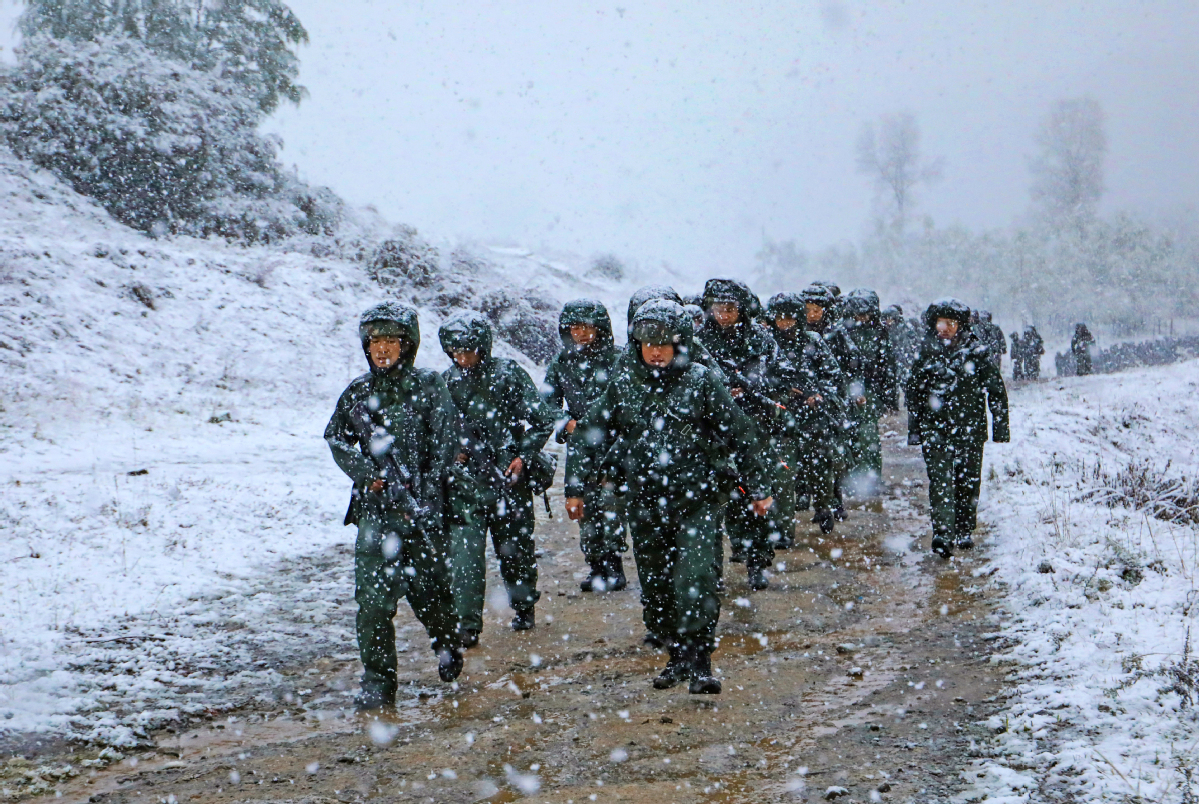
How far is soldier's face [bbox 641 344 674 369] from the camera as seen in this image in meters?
4.84

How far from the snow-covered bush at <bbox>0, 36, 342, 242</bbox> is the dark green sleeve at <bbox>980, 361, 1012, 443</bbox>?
2058 cm

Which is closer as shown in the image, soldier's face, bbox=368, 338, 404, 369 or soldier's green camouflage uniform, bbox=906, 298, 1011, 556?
soldier's face, bbox=368, 338, 404, 369

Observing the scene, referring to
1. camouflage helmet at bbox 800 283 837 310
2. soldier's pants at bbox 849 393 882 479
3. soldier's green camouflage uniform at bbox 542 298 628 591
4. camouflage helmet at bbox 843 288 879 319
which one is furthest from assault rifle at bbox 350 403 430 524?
camouflage helmet at bbox 843 288 879 319

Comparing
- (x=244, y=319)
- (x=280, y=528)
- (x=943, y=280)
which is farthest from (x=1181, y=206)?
(x=280, y=528)

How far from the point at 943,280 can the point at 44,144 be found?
6795cm

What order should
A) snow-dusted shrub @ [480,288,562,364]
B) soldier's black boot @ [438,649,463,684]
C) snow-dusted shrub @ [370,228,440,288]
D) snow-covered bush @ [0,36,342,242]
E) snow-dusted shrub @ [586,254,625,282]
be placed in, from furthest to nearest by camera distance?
snow-dusted shrub @ [586,254,625,282] → snow-dusted shrub @ [480,288,562,364] → snow-dusted shrub @ [370,228,440,288] → snow-covered bush @ [0,36,342,242] → soldier's black boot @ [438,649,463,684]

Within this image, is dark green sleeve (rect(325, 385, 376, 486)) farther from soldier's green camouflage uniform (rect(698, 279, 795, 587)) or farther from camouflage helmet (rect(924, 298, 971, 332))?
camouflage helmet (rect(924, 298, 971, 332))

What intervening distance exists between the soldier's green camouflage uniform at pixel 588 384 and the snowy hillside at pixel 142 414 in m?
3.23

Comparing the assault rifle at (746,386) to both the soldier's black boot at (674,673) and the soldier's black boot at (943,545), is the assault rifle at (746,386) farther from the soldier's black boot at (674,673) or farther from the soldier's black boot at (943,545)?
the soldier's black boot at (674,673)

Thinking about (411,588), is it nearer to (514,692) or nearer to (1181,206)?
(514,692)

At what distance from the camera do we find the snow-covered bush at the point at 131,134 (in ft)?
72.2

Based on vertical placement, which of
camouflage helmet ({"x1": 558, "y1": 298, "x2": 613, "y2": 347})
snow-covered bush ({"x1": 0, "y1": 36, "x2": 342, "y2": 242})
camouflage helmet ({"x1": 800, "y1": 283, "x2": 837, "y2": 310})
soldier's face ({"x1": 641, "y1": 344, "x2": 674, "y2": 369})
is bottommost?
soldier's face ({"x1": 641, "y1": 344, "x2": 674, "y2": 369})

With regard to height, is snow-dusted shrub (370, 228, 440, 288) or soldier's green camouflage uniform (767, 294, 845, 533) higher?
snow-dusted shrub (370, 228, 440, 288)

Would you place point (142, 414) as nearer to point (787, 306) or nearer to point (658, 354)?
point (787, 306)
